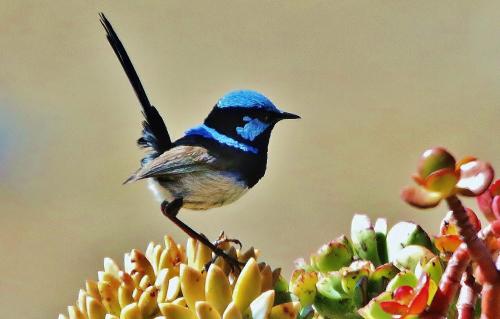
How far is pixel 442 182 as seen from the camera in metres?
0.41

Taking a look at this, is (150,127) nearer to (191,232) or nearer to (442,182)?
(191,232)

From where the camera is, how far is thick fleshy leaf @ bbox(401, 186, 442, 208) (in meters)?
0.41

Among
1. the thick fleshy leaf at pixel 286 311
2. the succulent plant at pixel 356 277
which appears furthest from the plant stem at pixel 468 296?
the thick fleshy leaf at pixel 286 311

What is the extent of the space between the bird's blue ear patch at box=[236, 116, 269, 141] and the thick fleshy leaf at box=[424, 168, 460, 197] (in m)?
0.57

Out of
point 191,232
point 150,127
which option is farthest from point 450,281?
point 150,127

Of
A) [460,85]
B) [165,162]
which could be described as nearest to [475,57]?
[460,85]

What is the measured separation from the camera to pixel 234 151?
1018 mm

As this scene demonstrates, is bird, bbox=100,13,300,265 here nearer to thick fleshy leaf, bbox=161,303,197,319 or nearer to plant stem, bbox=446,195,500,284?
thick fleshy leaf, bbox=161,303,197,319

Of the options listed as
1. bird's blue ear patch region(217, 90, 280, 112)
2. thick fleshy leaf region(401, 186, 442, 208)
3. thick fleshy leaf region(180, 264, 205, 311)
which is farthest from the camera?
bird's blue ear patch region(217, 90, 280, 112)

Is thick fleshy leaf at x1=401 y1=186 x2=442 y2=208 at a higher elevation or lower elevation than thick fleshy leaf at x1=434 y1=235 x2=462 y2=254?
higher

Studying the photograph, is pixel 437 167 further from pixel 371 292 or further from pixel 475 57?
pixel 475 57

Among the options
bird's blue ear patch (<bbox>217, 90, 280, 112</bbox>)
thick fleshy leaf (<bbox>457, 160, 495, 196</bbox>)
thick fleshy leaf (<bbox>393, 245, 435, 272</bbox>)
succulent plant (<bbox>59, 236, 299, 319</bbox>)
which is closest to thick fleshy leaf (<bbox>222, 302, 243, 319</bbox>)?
succulent plant (<bbox>59, 236, 299, 319</bbox>)

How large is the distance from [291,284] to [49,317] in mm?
3722

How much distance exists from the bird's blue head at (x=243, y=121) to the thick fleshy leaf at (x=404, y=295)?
1.56 ft
